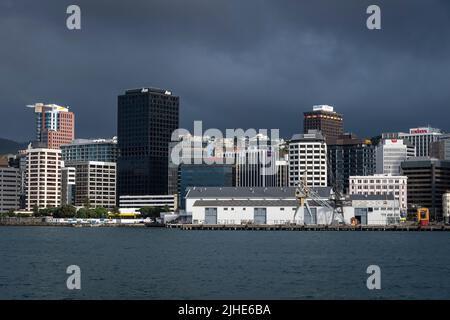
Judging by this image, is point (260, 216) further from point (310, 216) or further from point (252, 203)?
point (310, 216)

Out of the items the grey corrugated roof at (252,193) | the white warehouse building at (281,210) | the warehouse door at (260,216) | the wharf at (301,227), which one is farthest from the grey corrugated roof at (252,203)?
the wharf at (301,227)

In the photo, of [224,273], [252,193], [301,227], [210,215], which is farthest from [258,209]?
[224,273]

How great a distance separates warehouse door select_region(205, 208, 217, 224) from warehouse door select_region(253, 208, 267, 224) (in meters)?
→ 7.83

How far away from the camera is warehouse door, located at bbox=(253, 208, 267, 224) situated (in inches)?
6742

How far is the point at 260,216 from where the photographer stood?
172 m

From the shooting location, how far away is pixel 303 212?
564ft

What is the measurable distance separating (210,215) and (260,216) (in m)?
9.91

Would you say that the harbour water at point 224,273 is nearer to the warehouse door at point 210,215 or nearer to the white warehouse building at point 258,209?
the white warehouse building at point 258,209

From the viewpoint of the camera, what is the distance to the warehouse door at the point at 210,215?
173 meters

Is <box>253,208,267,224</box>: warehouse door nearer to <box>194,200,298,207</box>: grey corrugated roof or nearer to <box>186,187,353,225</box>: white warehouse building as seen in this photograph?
<box>186,187,353,225</box>: white warehouse building

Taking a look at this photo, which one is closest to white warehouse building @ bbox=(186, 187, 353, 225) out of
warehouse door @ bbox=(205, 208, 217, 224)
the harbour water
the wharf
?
warehouse door @ bbox=(205, 208, 217, 224)

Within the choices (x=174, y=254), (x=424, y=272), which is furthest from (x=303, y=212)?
(x=424, y=272)

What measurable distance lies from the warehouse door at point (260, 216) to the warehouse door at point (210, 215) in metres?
7.83
